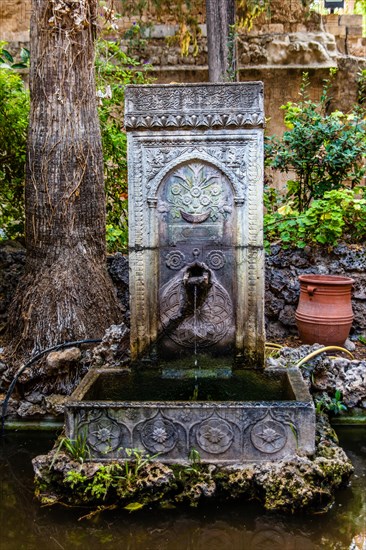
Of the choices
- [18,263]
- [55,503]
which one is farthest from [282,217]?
[55,503]

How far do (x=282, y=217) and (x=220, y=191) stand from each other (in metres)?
2.83

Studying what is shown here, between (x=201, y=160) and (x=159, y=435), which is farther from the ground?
(x=201, y=160)

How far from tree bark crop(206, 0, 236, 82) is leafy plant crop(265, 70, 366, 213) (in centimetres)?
188

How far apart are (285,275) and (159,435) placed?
3418 millimetres

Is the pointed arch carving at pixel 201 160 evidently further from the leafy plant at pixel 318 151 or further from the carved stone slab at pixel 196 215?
the leafy plant at pixel 318 151

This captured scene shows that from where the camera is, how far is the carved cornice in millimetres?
3932

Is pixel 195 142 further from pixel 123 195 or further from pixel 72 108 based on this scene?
pixel 123 195

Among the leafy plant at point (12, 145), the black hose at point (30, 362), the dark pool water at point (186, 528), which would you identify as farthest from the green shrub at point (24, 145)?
the dark pool water at point (186, 528)

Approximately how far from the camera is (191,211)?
4105 mm

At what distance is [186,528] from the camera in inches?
120

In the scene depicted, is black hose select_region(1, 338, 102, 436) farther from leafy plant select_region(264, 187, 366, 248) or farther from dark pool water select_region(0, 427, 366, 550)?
leafy plant select_region(264, 187, 366, 248)

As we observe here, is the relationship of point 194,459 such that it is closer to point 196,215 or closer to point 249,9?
point 196,215

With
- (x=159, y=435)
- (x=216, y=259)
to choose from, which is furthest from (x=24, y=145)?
(x=159, y=435)

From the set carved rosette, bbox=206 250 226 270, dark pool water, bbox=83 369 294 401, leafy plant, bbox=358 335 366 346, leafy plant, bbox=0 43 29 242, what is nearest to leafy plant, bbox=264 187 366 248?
leafy plant, bbox=358 335 366 346
